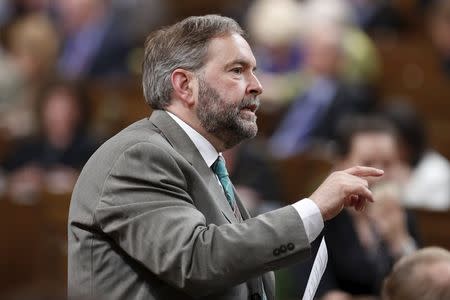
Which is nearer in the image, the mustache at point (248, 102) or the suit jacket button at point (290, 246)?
the suit jacket button at point (290, 246)

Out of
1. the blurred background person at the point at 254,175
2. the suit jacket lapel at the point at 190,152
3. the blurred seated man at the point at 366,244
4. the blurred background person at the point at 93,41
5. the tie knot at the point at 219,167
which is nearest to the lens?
the suit jacket lapel at the point at 190,152

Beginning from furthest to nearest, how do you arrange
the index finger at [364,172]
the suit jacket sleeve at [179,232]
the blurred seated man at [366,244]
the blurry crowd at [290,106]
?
the blurry crowd at [290,106]
the blurred seated man at [366,244]
the index finger at [364,172]
the suit jacket sleeve at [179,232]

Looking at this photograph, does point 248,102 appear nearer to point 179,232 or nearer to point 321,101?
point 179,232

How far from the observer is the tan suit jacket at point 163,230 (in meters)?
2.30

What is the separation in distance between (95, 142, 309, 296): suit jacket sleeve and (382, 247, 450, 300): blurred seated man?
0.30 meters

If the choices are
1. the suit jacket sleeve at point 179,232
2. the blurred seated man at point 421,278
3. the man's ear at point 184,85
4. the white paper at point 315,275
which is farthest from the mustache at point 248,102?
the blurred seated man at point 421,278

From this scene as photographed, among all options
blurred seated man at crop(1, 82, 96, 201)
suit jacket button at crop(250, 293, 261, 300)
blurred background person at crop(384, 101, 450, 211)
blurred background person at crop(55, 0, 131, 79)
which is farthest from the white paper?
blurred background person at crop(55, 0, 131, 79)

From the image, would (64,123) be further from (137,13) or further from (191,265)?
(191,265)

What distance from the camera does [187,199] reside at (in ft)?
7.98

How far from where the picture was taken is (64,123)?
655 cm

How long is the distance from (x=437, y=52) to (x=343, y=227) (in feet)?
11.3

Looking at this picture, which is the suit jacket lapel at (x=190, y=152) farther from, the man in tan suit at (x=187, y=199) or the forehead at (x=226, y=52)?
the forehead at (x=226, y=52)

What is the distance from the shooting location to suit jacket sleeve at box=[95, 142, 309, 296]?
229 cm

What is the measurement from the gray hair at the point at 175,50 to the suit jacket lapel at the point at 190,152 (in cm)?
7
